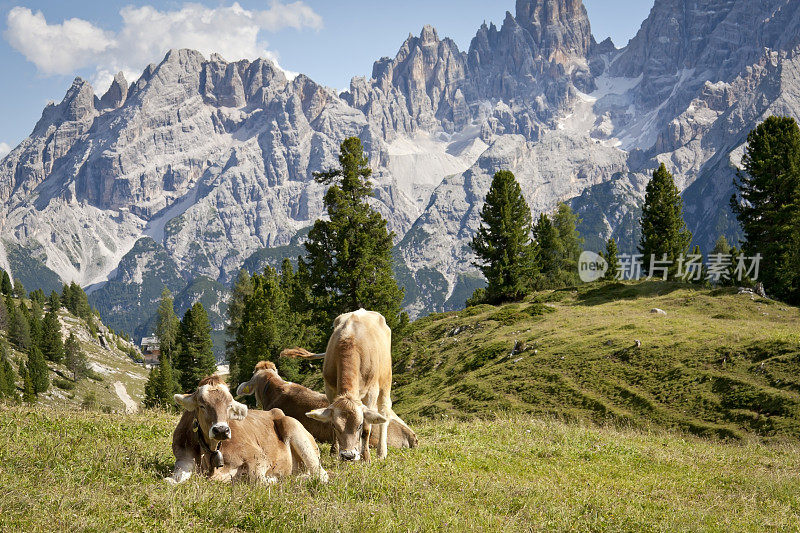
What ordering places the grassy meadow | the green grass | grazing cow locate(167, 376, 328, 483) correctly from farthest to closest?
grazing cow locate(167, 376, 328, 483), the grassy meadow, the green grass

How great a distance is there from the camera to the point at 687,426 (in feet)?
77.9

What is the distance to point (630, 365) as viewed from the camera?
97.2ft

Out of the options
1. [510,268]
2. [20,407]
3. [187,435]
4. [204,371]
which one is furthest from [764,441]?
[204,371]

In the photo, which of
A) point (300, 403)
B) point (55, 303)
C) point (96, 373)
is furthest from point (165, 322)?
point (300, 403)

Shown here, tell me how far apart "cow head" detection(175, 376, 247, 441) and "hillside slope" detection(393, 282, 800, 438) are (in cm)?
2013

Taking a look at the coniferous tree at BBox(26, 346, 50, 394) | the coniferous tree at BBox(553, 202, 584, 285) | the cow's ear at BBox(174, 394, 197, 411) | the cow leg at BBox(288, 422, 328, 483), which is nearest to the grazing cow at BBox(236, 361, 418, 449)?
the cow leg at BBox(288, 422, 328, 483)

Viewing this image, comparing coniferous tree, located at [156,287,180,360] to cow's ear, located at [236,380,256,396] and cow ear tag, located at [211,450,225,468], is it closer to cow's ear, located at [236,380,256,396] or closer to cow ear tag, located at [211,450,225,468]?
cow's ear, located at [236,380,256,396]

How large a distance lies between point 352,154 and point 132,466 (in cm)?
2967

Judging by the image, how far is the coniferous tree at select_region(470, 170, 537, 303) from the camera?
58000 millimetres

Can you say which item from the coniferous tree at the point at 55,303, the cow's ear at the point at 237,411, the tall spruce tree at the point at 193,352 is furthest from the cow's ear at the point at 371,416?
the coniferous tree at the point at 55,303

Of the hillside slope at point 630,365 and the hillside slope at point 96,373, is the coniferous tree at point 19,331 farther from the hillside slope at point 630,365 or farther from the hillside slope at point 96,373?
the hillside slope at point 630,365

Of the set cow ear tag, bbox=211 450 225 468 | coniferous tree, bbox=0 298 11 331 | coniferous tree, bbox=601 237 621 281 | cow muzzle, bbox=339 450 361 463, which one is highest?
coniferous tree, bbox=601 237 621 281

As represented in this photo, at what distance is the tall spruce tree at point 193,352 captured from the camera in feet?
216

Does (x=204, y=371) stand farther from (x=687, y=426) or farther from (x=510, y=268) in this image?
(x=687, y=426)
